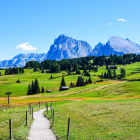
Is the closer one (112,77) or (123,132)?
(123,132)

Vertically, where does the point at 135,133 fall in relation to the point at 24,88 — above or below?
above

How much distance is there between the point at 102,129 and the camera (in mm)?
19141

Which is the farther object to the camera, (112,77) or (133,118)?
(112,77)

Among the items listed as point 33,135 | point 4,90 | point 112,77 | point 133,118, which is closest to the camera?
point 33,135

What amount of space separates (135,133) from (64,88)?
342ft

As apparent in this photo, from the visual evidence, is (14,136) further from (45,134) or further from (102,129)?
(102,129)

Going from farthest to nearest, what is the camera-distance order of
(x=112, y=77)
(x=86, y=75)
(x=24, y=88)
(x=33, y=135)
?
1. (x=86, y=75)
2. (x=112, y=77)
3. (x=24, y=88)
4. (x=33, y=135)

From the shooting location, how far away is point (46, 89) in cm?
12438

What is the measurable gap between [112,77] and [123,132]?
159574 millimetres

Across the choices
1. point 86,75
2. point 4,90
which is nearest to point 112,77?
point 86,75

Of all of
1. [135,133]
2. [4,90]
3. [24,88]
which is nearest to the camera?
[135,133]

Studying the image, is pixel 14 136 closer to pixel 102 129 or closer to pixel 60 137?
pixel 60 137

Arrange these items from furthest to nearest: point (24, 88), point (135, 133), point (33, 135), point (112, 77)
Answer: point (112, 77), point (24, 88), point (33, 135), point (135, 133)

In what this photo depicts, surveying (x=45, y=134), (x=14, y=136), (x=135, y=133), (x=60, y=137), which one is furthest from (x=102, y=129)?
(x=14, y=136)
